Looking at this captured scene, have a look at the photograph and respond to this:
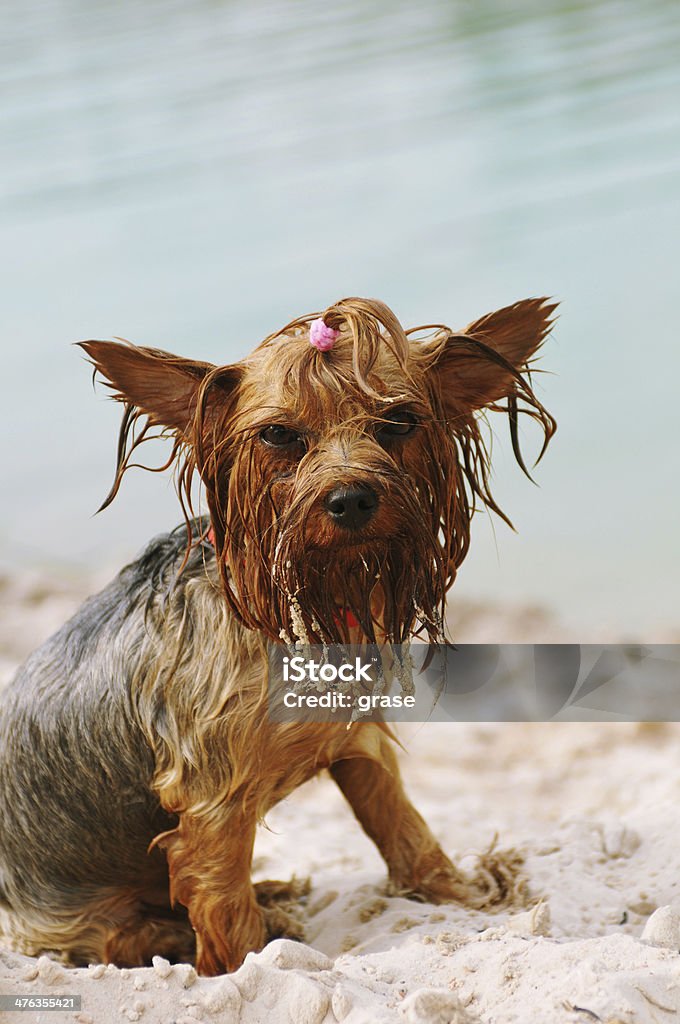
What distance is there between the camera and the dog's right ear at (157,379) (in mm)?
2939

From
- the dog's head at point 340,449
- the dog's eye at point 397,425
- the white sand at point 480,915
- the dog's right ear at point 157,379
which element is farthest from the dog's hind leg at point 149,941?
the dog's eye at point 397,425

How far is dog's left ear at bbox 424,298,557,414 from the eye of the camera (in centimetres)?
300

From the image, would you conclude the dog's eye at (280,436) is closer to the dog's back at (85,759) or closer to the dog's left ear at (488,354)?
the dog's left ear at (488,354)

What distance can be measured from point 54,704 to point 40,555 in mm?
4301

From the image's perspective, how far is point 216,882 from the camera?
133 inches

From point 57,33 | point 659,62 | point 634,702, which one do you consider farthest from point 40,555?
point 57,33

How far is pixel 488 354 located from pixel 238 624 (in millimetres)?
1000

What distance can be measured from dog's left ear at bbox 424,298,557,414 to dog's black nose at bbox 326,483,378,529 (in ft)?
1.47

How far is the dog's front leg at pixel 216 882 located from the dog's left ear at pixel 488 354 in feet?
4.39

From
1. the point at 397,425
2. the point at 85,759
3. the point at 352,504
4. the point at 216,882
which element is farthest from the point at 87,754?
the point at 397,425

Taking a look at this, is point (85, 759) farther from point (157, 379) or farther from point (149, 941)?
point (157, 379)

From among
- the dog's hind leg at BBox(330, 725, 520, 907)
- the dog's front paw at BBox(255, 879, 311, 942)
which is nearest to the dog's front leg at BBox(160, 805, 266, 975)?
the dog's front paw at BBox(255, 879, 311, 942)

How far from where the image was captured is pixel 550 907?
149 inches

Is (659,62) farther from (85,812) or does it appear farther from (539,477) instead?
(85,812)
